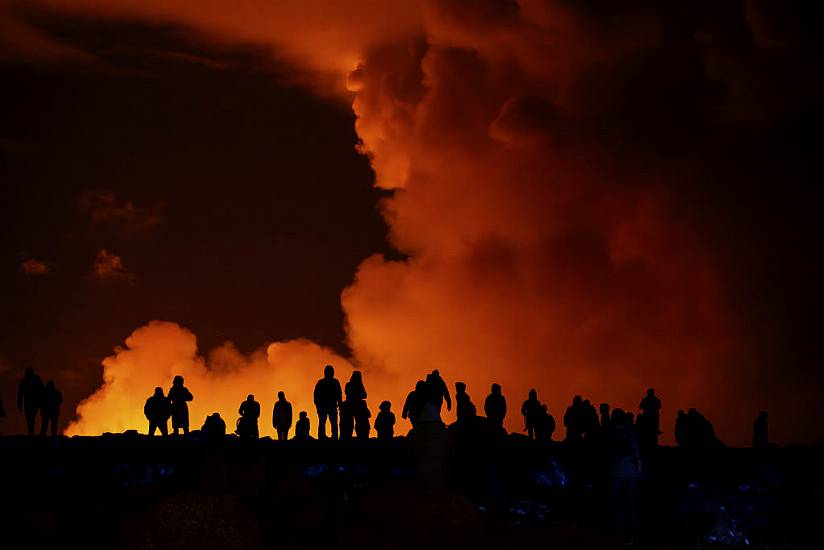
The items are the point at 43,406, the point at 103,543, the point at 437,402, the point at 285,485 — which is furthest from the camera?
the point at 43,406

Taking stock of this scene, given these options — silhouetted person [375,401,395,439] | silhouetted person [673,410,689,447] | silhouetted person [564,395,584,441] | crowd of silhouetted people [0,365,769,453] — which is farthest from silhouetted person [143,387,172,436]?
silhouetted person [673,410,689,447]

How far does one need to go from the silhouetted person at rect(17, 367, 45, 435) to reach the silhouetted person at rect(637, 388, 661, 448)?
60.8 feet

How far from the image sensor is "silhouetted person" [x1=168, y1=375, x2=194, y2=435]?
3512 centimetres

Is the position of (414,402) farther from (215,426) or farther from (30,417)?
(30,417)

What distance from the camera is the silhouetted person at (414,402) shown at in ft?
104

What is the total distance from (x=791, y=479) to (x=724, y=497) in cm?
408

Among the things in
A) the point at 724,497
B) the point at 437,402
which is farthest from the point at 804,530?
the point at 437,402

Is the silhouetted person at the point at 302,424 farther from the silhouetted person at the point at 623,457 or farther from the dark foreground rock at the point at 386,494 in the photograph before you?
the silhouetted person at the point at 623,457

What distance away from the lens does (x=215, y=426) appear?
34.2 m

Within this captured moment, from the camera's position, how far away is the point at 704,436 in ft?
123

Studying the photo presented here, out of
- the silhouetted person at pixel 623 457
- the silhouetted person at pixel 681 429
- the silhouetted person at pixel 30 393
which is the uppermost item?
the silhouetted person at pixel 30 393

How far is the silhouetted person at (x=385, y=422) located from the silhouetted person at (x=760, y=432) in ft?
45.2

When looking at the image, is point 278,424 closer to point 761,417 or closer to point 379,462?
point 379,462

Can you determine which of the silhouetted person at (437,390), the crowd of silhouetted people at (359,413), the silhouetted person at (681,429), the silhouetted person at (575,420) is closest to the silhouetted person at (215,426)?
the crowd of silhouetted people at (359,413)
